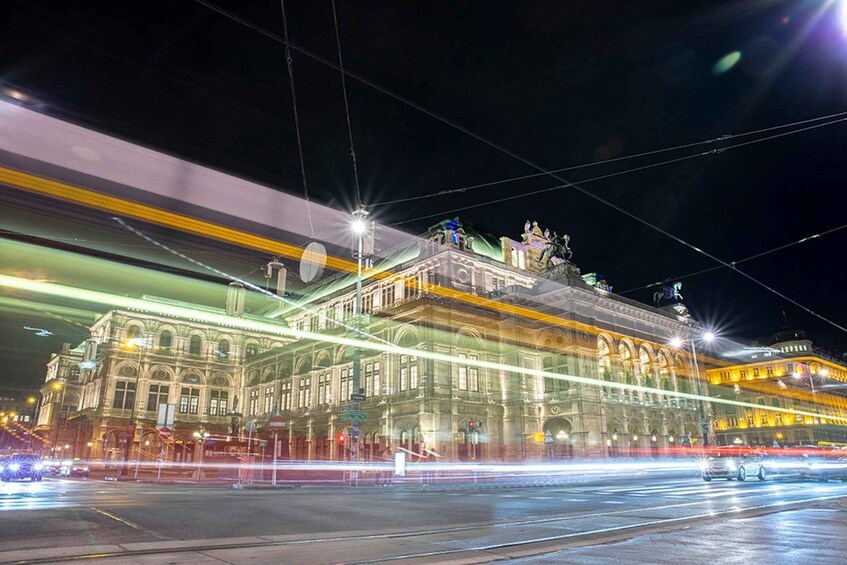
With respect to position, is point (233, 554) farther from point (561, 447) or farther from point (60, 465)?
point (60, 465)

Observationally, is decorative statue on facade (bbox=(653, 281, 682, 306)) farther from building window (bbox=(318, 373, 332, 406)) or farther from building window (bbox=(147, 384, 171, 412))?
building window (bbox=(147, 384, 171, 412))

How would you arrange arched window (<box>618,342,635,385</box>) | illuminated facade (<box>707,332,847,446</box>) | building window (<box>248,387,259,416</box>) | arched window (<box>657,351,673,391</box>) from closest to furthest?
arched window (<box>618,342,635,385</box>)
arched window (<box>657,351,673,391</box>)
building window (<box>248,387,259,416</box>)
illuminated facade (<box>707,332,847,446</box>)

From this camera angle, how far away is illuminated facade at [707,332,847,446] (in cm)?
7919

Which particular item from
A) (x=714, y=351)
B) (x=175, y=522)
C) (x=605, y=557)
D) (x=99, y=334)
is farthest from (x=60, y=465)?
(x=714, y=351)

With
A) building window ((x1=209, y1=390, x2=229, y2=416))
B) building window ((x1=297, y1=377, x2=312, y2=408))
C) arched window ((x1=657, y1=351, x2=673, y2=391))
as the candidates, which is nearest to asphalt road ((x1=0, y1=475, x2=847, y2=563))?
building window ((x1=297, y1=377, x2=312, y2=408))

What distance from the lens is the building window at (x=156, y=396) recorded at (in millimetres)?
61438

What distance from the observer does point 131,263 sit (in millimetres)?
34781

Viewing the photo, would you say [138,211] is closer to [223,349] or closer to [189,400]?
[189,400]

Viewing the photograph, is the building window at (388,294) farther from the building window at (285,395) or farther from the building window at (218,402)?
the building window at (218,402)

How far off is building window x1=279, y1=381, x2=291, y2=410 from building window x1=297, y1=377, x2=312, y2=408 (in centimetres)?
228

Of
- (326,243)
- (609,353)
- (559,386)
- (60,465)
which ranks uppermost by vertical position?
(326,243)

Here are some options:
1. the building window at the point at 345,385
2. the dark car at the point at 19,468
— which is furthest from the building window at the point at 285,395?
the dark car at the point at 19,468

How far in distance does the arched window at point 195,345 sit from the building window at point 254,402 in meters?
8.18

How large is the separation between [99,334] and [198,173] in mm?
54783
